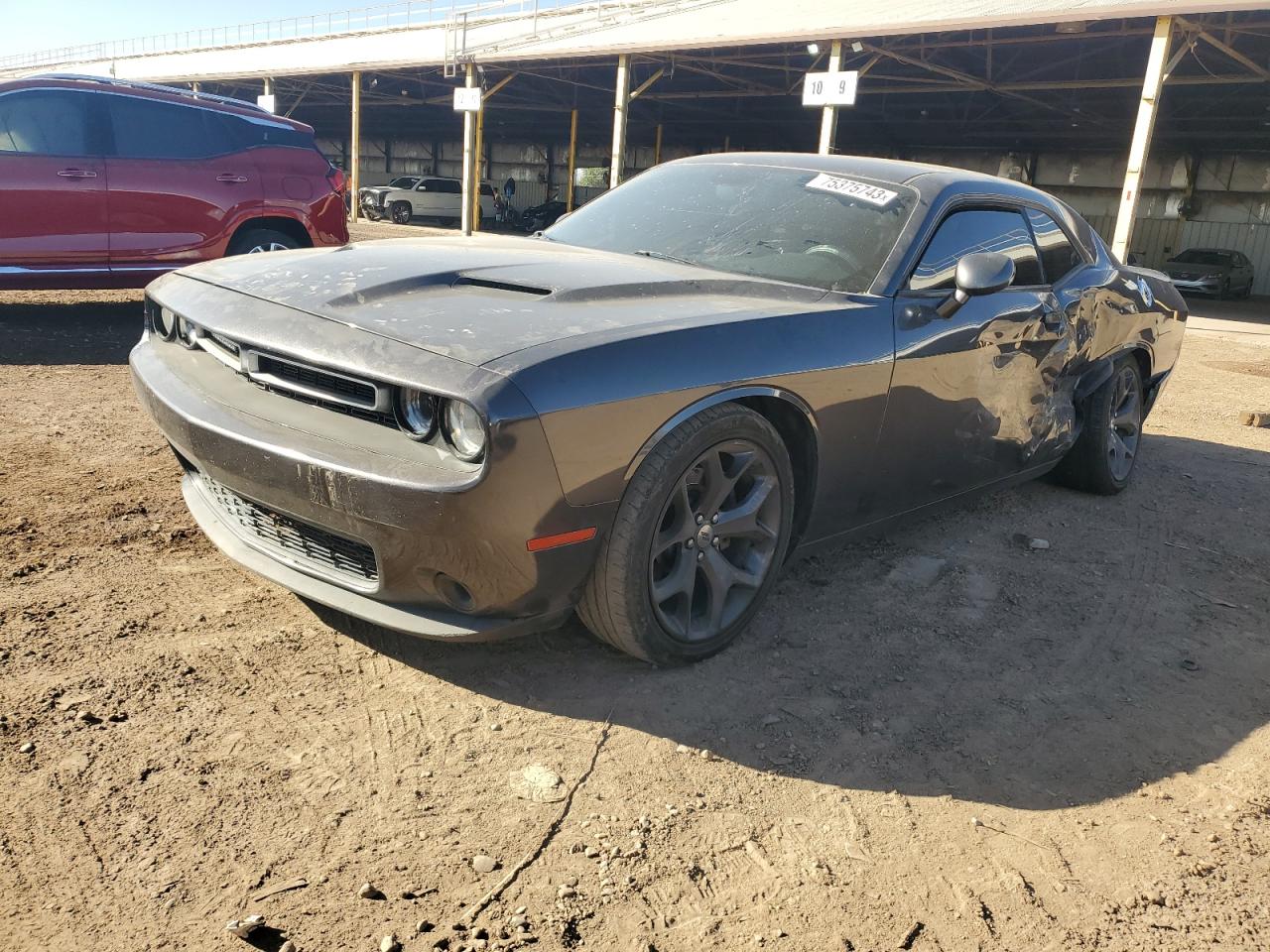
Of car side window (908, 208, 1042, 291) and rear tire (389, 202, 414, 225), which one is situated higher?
car side window (908, 208, 1042, 291)

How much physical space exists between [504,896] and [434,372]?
1122 mm

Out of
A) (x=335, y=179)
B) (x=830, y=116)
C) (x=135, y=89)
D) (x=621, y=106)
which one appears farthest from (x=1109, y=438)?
(x=621, y=106)

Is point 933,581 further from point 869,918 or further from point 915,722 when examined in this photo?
point 869,918

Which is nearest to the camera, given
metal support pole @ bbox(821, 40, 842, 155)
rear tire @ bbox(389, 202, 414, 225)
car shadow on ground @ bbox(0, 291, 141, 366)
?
car shadow on ground @ bbox(0, 291, 141, 366)

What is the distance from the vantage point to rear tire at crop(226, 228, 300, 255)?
781cm

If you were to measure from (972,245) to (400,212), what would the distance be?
3084 cm

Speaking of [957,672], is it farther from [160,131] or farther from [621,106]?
[621,106]

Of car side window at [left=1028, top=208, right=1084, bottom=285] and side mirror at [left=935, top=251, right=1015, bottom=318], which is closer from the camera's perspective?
side mirror at [left=935, top=251, right=1015, bottom=318]

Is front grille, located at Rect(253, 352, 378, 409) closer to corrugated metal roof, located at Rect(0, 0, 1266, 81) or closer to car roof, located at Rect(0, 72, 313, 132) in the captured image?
car roof, located at Rect(0, 72, 313, 132)

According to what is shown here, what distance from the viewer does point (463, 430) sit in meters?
2.31

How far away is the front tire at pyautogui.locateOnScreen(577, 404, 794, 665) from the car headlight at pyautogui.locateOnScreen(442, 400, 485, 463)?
17.3 inches

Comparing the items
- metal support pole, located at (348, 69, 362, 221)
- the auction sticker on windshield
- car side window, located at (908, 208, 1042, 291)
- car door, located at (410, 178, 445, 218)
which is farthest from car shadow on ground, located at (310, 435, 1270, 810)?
car door, located at (410, 178, 445, 218)

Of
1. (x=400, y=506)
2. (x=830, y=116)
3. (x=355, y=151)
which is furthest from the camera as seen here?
(x=355, y=151)

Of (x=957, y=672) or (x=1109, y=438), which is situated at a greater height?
(x=1109, y=438)
